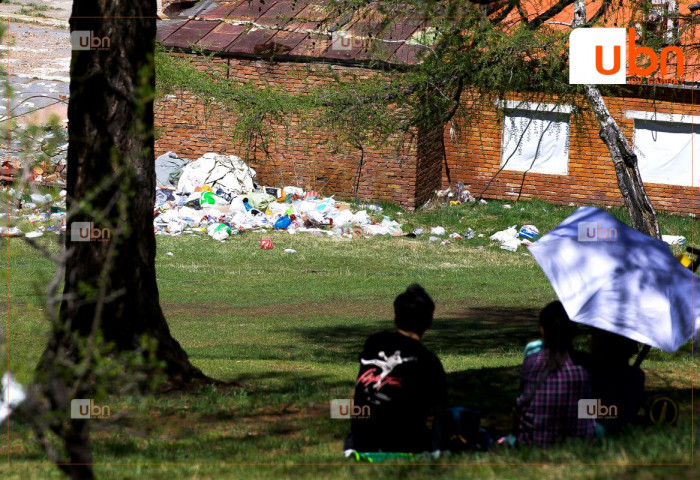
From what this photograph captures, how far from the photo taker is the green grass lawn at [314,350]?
5586mm

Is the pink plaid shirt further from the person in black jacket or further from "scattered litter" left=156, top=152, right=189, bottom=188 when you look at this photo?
"scattered litter" left=156, top=152, right=189, bottom=188

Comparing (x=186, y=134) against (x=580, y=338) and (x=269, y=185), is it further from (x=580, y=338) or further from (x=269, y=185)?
(x=580, y=338)

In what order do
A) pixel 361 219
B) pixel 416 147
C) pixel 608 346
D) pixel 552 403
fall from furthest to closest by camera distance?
pixel 416 147 → pixel 361 219 → pixel 608 346 → pixel 552 403

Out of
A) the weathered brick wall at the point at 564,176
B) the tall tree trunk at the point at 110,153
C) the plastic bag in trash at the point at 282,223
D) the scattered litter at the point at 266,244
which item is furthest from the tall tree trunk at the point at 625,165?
the weathered brick wall at the point at 564,176

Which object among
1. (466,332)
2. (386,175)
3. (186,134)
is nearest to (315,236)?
(386,175)

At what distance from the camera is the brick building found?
81.9ft

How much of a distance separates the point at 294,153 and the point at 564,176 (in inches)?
283

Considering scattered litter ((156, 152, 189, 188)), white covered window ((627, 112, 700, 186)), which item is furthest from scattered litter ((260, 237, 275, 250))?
white covered window ((627, 112, 700, 186))

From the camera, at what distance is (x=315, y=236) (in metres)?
23.1

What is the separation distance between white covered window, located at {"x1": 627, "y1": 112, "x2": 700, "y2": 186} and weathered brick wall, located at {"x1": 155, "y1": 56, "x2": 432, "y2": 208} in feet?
17.2

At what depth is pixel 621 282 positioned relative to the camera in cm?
671

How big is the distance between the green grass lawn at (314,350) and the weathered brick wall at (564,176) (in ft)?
2.11

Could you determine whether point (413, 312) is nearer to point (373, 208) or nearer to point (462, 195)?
point (373, 208)

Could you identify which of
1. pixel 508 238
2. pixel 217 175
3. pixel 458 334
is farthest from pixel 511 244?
pixel 458 334
